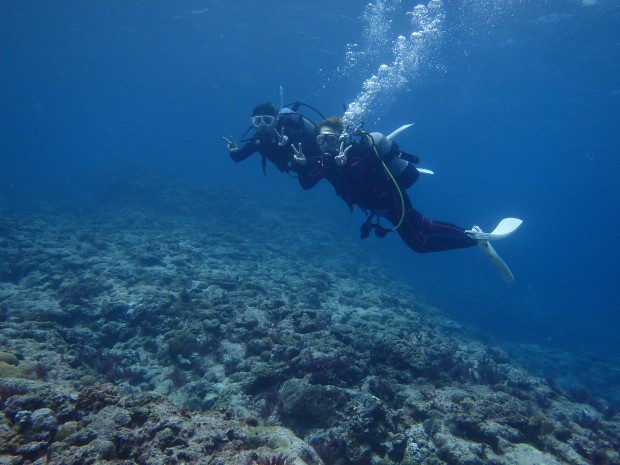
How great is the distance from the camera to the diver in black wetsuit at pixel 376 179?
679 centimetres

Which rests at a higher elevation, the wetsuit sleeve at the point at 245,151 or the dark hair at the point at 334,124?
the dark hair at the point at 334,124

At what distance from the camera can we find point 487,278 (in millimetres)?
33219

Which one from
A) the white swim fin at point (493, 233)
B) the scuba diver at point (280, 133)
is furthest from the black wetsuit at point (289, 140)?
the white swim fin at point (493, 233)

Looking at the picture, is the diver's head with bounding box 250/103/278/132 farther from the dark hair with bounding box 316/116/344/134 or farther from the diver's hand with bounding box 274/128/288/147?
the dark hair with bounding box 316/116/344/134

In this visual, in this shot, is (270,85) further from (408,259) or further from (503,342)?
(503,342)

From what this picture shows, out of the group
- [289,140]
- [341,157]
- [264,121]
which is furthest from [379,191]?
[264,121]

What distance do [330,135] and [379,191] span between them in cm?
150

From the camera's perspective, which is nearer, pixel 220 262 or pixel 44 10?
pixel 220 262

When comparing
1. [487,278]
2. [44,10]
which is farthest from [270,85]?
[487,278]

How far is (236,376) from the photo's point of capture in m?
6.51

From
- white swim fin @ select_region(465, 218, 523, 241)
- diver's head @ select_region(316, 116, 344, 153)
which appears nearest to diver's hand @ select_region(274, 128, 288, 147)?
diver's head @ select_region(316, 116, 344, 153)

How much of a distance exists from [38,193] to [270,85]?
2030 inches

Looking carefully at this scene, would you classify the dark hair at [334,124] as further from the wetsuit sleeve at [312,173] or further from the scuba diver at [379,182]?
the wetsuit sleeve at [312,173]

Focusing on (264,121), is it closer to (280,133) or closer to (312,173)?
(280,133)
